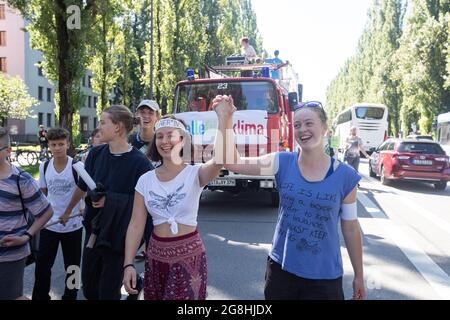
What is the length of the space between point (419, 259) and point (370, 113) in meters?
26.6

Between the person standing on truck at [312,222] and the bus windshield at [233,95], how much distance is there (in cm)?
601

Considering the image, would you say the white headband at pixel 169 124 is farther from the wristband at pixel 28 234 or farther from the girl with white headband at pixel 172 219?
the wristband at pixel 28 234

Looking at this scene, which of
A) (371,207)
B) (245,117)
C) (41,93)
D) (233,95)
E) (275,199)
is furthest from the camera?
(41,93)

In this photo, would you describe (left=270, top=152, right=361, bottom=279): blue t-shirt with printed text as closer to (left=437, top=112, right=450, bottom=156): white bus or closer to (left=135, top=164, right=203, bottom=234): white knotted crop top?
(left=135, top=164, right=203, bottom=234): white knotted crop top

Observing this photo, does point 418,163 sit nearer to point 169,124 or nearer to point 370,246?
point 370,246

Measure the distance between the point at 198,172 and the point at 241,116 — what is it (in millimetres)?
5650

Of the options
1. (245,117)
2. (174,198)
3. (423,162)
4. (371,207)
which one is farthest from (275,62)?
(174,198)

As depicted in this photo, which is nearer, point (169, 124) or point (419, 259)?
point (169, 124)

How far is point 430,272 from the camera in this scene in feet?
16.2

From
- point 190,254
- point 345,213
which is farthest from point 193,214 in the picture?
point 345,213

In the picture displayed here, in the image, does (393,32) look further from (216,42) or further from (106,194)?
(106,194)

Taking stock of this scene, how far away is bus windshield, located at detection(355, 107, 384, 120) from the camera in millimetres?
30297

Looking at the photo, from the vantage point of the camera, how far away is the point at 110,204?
2.97 m

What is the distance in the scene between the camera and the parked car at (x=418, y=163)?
1279cm
